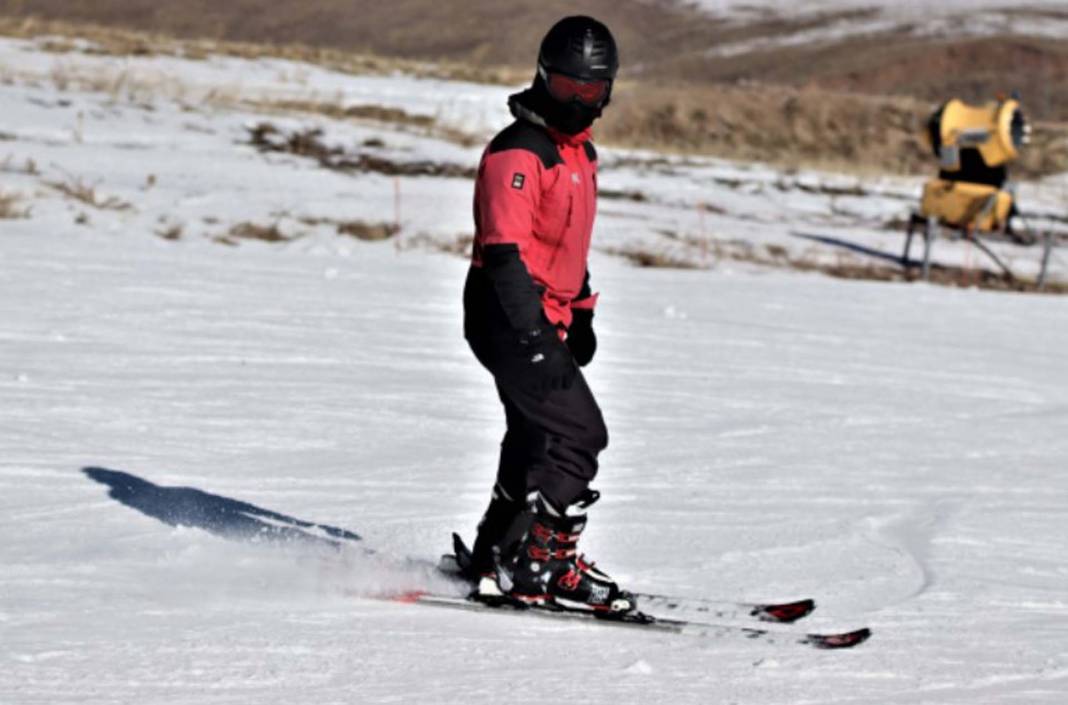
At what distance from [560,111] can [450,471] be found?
292cm

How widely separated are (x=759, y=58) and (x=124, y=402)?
252 feet

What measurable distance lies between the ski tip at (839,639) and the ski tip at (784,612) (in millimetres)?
249

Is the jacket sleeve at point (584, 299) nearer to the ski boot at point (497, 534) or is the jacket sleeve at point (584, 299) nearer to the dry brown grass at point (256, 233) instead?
the ski boot at point (497, 534)

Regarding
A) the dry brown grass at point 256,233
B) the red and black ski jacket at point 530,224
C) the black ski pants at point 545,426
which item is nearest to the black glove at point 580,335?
the red and black ski jacket at point 530,224

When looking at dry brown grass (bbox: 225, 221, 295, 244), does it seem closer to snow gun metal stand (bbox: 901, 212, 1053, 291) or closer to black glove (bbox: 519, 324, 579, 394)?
snow gun metal stand (bbox: 901, 212, 1053, 291)

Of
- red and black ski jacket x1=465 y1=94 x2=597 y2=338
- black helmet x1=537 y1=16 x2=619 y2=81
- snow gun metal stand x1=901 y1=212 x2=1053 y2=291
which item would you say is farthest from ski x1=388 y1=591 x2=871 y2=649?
snow gun metal stand x1=901 y1=212 x2=1053 y2=291

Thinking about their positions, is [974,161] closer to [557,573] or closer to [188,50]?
[557,573]

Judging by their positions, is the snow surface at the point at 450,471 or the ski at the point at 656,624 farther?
the ski at the point at 656,624

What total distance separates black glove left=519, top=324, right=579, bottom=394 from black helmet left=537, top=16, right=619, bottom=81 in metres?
0.74

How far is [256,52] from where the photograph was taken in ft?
114

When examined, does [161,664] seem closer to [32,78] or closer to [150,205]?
[150,205]

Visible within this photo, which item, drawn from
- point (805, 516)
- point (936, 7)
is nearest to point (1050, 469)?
point (805, 516)

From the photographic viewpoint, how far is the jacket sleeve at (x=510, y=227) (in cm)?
479

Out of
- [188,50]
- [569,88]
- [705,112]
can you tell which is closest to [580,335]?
[569,88]
